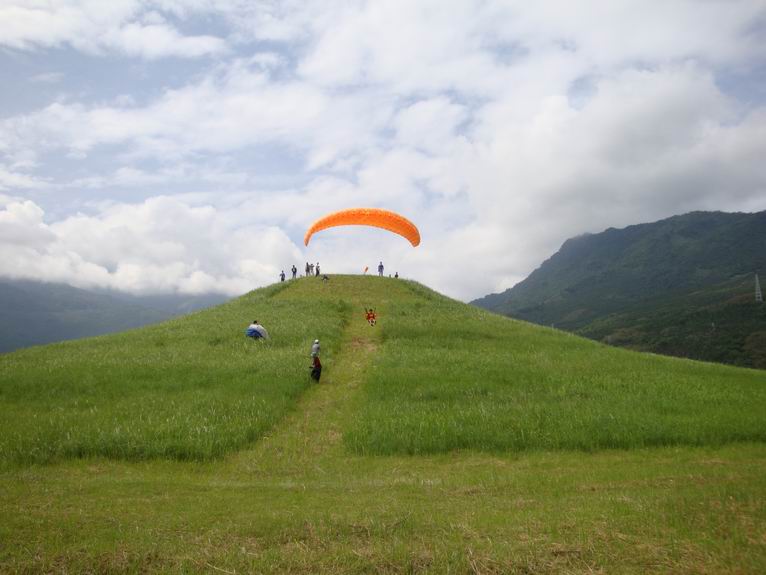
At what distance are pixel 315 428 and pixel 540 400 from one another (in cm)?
922

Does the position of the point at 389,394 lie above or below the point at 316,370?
below

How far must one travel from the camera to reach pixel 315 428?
18719 millimetres

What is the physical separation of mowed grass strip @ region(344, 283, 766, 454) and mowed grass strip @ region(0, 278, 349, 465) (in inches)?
170

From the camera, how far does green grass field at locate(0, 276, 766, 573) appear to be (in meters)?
8.20

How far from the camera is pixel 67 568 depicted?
305 inches

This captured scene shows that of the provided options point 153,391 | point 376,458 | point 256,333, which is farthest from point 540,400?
point 256,333

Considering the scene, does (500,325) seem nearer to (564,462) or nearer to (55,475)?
(564,462)

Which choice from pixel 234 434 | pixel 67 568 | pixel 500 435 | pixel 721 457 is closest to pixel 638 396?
pixel 721 457

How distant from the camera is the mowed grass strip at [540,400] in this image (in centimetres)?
1677

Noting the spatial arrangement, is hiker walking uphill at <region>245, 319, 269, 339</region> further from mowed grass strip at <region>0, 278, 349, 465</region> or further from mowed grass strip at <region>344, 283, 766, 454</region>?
mowed grass strip at <region>344, 283, 766, 454</region>

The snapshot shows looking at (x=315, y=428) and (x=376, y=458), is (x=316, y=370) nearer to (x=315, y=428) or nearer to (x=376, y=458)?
(x=315, y=428)

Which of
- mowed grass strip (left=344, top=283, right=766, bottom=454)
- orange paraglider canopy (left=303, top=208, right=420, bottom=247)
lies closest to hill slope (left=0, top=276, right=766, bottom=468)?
mowed grass strip (left=344, top=283, right=766, bottom=454)

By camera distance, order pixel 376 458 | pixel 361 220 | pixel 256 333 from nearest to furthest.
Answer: pixel 376 458 < pixel 256 333 < pixel 361 220

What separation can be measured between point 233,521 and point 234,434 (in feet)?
25.2
